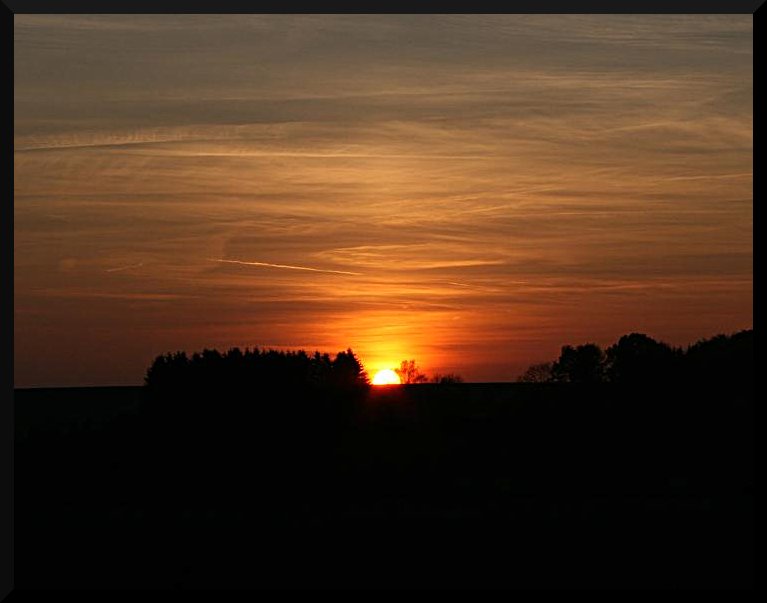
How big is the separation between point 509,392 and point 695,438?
5.49 meters

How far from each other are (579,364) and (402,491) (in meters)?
15.0

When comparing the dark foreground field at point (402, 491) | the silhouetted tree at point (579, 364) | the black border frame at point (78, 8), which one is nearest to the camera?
the black border frame at point (78, 8)

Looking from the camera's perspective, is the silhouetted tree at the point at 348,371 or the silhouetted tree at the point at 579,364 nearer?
the silhouetted tree at the point at 348,371

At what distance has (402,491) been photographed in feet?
73.2

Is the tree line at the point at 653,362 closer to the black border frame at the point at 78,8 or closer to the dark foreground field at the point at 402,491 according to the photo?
the dark foreground field at the point at 402,491

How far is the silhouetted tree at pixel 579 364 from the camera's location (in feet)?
116

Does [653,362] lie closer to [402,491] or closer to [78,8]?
[402,491]

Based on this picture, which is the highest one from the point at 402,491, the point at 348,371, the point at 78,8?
the point at 348,371

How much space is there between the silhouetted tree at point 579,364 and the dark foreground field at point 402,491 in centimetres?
681

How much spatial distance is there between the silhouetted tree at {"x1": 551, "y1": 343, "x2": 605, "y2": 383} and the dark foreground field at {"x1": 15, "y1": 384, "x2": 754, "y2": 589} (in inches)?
268

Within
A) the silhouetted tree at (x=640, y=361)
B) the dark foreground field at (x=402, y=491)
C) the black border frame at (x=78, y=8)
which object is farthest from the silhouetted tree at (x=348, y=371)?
the black border frame at (x=78, y=8)

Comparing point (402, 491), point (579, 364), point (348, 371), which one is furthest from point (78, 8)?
point (579, 364)

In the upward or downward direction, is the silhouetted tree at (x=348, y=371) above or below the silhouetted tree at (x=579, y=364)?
below

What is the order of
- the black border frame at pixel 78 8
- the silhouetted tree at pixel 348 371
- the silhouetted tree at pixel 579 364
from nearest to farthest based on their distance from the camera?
the black border frame at pixel 78 8 → the silhouetted tree at pixel 348 371 → the silhouetted tree at pixel 579 364
